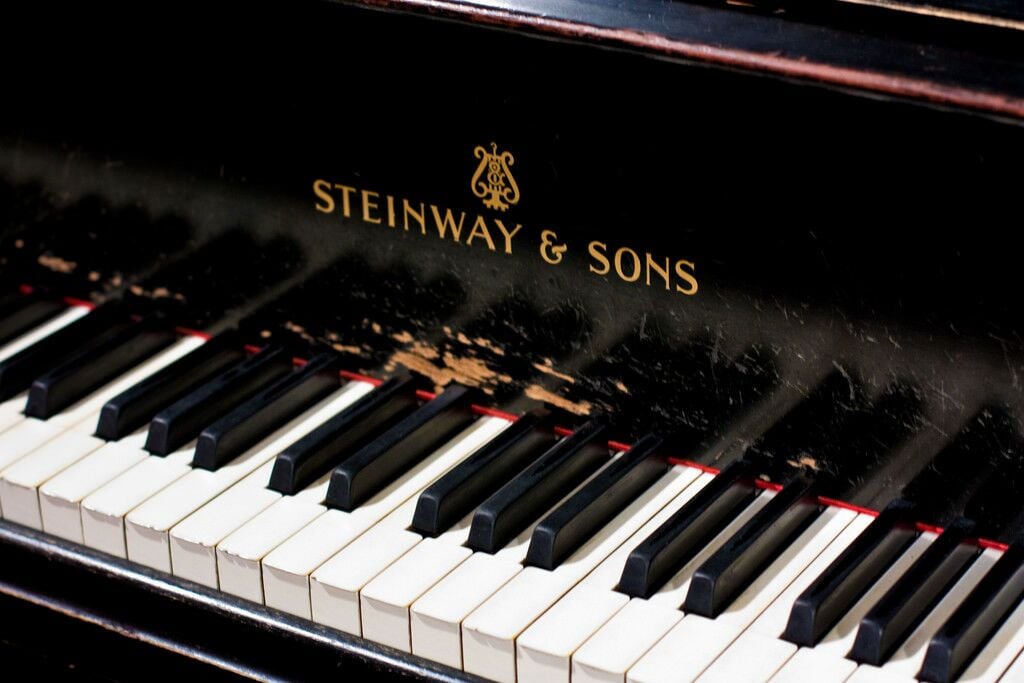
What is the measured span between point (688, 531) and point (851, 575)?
0.19 m

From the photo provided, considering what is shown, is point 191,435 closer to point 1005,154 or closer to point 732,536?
point 732,536

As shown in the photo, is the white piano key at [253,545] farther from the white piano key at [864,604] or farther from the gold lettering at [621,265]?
the white piano key at [864,604]

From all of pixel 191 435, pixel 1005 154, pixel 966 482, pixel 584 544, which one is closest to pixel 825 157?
pixel 1005 154

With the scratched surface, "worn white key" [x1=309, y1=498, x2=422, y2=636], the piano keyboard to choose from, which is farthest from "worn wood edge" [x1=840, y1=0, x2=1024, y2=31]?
"worn white key" [x1=309, y1=498, x2=422, y2=636]

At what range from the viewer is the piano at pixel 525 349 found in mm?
1599

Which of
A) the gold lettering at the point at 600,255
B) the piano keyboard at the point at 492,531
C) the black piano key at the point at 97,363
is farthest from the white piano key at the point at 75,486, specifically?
the gold lettering at the point at 600,255

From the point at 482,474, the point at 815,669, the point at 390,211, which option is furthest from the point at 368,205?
the point at 815,669

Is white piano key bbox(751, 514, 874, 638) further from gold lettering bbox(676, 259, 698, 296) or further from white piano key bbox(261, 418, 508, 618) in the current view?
white piano key bbox(261, 418, 508, 618)

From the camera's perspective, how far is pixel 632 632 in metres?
1.60

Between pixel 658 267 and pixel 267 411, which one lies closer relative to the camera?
pixel 658 267

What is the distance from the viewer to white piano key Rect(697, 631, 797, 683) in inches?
60.4

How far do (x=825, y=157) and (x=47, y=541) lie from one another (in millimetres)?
1075

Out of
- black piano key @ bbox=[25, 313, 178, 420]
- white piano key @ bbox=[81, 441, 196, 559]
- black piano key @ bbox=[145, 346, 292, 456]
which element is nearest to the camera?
white piano key @ bbox=[81, 441, 196, 559]

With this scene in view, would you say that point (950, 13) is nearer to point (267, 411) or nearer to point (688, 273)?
point (688, 273)
